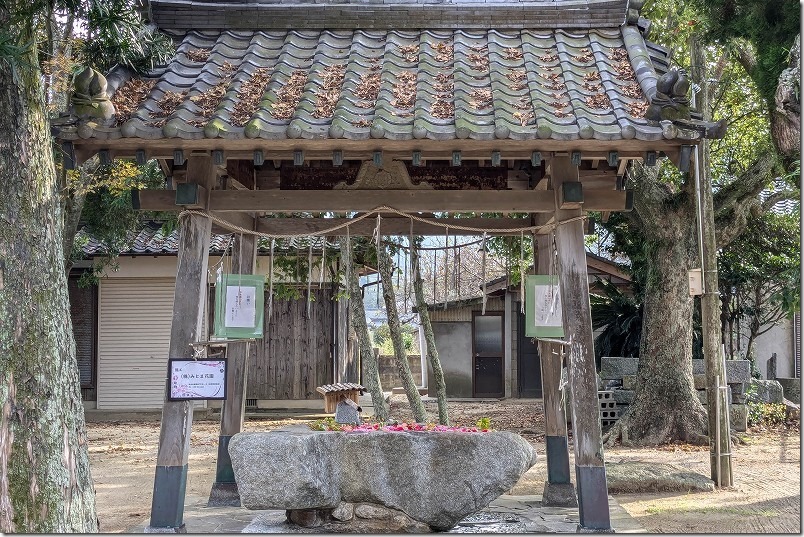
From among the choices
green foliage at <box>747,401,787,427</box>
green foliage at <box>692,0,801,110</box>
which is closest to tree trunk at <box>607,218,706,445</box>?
green foliage at <box>747,401,787,427</box>

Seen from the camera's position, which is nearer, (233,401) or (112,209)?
(233,401)

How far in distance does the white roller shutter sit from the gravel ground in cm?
50

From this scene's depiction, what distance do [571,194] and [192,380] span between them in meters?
3.45

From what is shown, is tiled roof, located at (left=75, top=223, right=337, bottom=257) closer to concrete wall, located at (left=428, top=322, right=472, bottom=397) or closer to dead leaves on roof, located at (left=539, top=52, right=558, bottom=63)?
concrete wall, located at (left=428, top=322, right=472, bottom=397)

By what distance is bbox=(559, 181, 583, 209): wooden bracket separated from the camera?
724 cm

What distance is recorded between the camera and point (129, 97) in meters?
7.16

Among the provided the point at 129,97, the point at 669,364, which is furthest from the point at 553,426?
the point at 669,364

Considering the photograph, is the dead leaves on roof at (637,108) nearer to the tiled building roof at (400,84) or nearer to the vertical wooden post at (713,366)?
the tiled building roof at (400,84)

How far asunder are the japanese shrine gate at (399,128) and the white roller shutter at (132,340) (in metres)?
10.1

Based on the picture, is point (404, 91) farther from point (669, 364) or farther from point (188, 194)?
point (669, 364)

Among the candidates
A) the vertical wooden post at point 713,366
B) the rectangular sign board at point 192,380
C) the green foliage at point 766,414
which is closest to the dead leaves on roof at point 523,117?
the rectangular sign board at point 192,380

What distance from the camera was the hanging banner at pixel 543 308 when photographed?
8.00 metres

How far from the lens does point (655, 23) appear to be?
14.8 metres

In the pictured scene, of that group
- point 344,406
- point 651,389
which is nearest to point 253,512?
point 344,406
